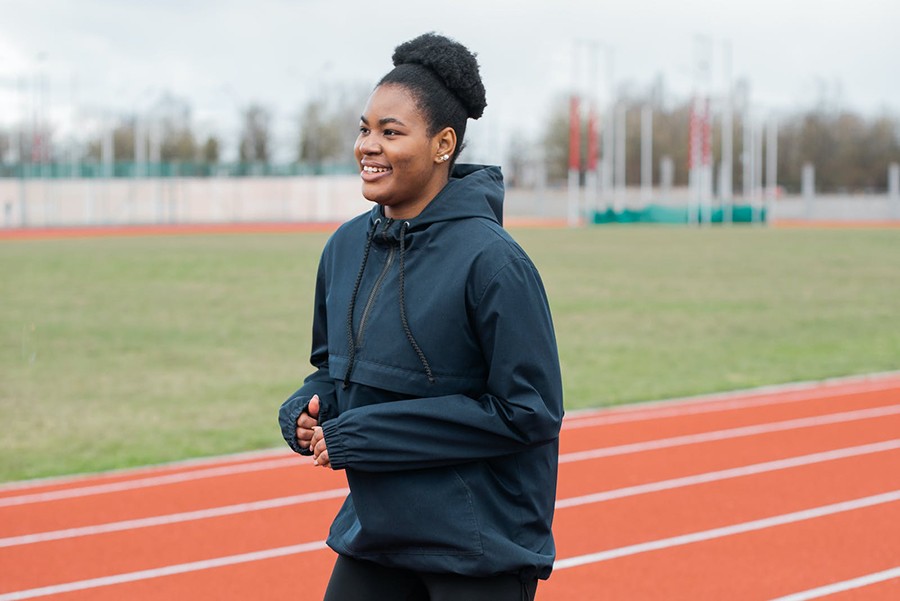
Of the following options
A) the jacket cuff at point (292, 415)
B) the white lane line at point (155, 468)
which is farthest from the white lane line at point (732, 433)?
the jacket cuff at point (292, 415)

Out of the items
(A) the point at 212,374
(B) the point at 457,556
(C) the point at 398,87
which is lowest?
(A) the point at 212,374

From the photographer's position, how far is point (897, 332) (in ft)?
47.7

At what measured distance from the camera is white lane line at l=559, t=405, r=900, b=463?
24.2 ft

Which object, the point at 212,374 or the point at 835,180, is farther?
the point at 835,180

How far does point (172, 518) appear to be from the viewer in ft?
19.6

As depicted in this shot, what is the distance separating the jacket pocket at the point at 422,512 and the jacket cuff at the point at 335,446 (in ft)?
0.23

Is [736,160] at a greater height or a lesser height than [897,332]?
greater

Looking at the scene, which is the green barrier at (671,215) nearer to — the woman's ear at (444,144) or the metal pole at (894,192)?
the metal pole at (894,192)

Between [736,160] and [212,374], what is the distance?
241 feet

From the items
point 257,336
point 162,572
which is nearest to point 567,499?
point 162,572

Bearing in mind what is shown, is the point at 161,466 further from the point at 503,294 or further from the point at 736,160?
the point at 736,160

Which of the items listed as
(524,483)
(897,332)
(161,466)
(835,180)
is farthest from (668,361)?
(835,180)

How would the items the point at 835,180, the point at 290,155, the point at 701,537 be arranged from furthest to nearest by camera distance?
1. the point at 290,155
2. the point at 835,180
3. the point at 701,537

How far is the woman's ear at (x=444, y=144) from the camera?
2.34m
